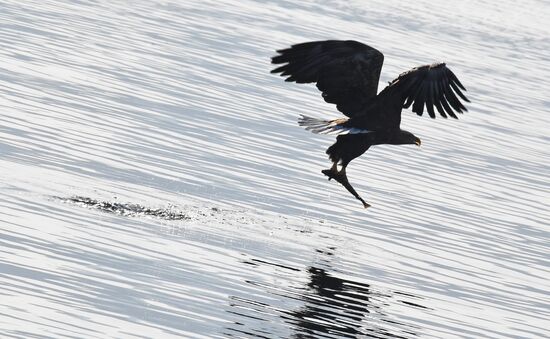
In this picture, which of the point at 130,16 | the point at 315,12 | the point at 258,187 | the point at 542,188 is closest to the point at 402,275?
the point at 258,187

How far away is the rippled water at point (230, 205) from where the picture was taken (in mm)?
10500

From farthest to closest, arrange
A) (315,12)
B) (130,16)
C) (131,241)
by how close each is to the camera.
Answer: (315,12) → (130,16) → (131,241)

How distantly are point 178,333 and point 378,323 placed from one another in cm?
183

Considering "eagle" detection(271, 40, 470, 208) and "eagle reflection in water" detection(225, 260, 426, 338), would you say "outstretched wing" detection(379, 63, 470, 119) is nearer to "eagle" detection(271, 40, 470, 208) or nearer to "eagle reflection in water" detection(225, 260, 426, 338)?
"eagle" detection(271, 40, 470, 208)

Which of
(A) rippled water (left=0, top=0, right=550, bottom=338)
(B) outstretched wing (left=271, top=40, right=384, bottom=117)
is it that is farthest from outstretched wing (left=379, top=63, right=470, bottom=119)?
(A) rippled water (left=0, top=0, right=550, bottom=338)

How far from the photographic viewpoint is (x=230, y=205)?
14367 millimetres

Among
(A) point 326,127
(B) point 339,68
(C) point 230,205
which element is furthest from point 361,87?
(C) point 230,205

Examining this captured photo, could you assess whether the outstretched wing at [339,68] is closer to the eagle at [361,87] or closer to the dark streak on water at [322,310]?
the eagle at [361,87]

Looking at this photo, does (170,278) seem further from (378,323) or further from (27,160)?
(27,160)

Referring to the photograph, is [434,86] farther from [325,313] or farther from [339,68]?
[325,313]

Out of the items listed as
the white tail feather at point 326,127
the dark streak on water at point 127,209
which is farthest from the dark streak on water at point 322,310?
the white tail feather at point 326,127

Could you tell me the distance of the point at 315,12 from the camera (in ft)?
122

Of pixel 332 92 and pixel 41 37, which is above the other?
pixel 332 92

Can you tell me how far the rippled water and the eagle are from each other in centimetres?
101
